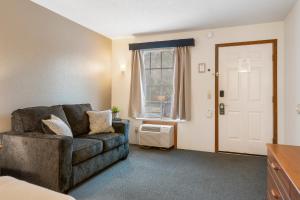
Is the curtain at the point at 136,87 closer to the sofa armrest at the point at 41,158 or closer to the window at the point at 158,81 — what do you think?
the window at the point at 158,81

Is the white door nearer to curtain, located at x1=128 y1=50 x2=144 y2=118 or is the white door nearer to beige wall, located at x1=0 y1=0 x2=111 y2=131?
curtain, located at x1=128 y1=50 x2=144 y2=118

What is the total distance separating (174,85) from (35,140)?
282 cm

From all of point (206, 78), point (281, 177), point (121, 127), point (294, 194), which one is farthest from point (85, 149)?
point (206, 78)

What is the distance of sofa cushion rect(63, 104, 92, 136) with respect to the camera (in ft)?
11.0

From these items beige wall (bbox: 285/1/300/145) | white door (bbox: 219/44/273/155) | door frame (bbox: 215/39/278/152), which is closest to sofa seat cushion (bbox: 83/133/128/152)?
door frame (bbox: 215/39/278/152)

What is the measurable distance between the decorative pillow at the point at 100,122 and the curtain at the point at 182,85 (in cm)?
141

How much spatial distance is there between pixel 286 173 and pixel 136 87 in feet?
12.3

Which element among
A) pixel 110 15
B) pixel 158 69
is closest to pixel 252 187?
pixel 158 69

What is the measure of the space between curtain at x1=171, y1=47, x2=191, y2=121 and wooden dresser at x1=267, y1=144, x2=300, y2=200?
8.39 ft

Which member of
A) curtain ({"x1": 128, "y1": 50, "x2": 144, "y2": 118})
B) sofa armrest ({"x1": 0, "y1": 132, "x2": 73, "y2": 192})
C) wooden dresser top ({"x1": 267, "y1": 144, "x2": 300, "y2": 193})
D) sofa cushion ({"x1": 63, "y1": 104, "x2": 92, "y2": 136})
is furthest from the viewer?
curtain ({"x1": 128, "y1": 50, "x2": 144, "y2": 118})

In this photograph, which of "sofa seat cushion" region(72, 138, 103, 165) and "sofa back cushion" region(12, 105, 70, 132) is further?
"sofa back cushion" region(12, 105, 70, 132)

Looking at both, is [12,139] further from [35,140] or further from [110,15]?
[110,15]

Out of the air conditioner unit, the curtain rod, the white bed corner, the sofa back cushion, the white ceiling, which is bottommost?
the air conditioner unit

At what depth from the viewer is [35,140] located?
229 centimetres
